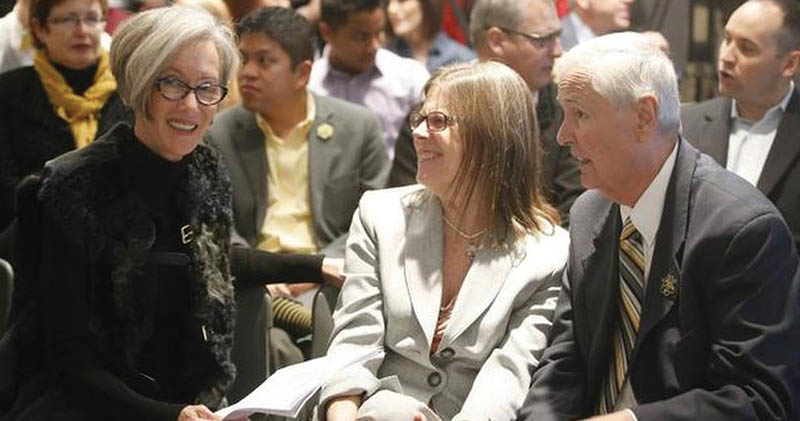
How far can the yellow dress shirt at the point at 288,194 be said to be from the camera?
543 centimetres

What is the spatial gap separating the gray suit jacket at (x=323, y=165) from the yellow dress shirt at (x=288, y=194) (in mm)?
28

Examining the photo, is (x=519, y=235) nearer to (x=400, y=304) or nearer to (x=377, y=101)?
(x=400, y=304)

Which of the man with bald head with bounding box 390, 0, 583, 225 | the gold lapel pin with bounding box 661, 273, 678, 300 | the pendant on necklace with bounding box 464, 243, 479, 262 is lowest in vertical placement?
the man with bald head with bounding box 390, 0, 583, 225

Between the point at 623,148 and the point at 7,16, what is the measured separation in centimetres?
341

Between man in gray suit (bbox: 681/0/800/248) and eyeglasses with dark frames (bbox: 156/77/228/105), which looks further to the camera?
man in gray suit (bbox: 681/0/800/248)

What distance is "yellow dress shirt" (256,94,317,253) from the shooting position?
5.43 m

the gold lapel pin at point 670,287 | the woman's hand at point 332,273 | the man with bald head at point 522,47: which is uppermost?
the gold lapel pin at point 670,287

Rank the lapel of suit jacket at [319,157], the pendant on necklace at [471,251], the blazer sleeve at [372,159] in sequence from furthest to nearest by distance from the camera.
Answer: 1. the blazer sleeve at [372,159]
2. the lapel of suit jacket at [319,157]
3. the pendant on necklace at [471,251]

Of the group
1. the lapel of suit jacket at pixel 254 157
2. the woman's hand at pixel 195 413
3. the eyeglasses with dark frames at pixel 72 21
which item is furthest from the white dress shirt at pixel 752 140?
the woman's hand at pixel 195 413

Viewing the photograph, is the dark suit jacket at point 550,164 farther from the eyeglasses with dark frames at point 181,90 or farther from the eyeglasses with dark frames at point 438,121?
the eyeglasses with dark frames at point 181,90

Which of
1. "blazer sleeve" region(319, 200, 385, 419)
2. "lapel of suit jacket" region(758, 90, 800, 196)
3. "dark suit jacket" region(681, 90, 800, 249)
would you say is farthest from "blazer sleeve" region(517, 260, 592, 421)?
"lapel of suit jacket" region(758, 90, 800, 196)

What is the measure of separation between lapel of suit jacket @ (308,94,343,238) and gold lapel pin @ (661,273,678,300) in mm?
2382

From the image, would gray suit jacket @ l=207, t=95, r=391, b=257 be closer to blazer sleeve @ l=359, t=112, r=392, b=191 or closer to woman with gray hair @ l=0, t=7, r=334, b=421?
blazer sleeve @ l=359, t=112, r=392, b=191

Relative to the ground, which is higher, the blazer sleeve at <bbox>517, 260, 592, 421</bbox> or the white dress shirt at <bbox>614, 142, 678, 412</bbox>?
the white dress shirt at <bbox>614, 142, 678, 412</bbox>
